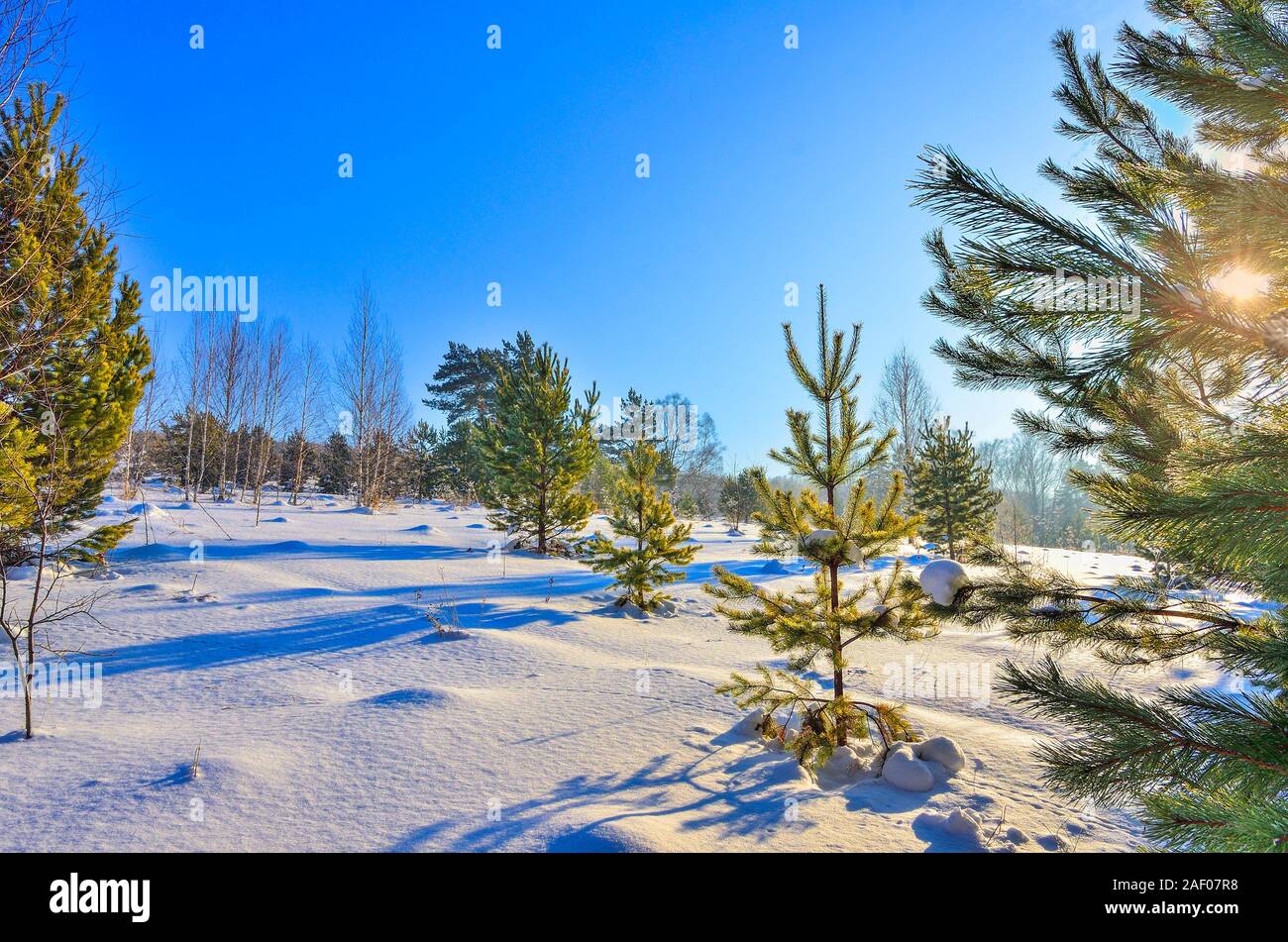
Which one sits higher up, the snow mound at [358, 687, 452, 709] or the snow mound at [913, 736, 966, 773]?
the snow mound at [358, 687, 452, 709]

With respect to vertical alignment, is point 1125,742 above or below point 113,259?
below

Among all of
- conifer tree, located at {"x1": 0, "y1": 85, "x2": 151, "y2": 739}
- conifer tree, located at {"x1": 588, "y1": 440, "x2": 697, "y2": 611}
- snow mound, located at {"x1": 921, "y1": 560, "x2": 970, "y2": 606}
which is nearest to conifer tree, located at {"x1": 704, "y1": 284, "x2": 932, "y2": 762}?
snow mound, located at {"x1": 921, "y1": 560, "x2": 970, "y2": 606}

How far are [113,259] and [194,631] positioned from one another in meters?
6.86

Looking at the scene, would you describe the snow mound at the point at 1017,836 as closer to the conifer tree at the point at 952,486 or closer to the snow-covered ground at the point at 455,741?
the snow-covered ground at the point at 455,741

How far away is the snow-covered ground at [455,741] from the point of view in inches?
113

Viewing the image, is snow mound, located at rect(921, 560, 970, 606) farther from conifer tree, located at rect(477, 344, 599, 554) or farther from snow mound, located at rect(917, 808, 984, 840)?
conifer tree, located at rect(477, 344, 599, 554)

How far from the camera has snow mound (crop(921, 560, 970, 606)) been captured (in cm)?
227

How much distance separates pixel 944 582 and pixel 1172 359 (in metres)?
1.12

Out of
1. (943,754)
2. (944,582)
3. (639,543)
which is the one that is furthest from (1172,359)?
(639,543)

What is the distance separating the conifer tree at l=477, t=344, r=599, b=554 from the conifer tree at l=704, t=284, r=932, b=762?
33.6 ft

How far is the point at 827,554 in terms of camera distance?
4.39m
